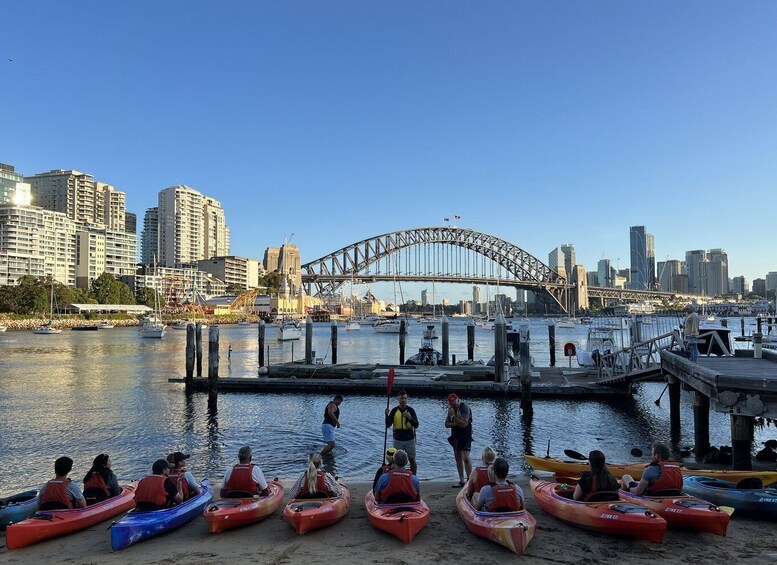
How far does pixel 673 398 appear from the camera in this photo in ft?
60.5

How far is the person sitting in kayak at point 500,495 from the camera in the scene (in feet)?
27.4

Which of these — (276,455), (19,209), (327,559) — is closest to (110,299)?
(19,209)

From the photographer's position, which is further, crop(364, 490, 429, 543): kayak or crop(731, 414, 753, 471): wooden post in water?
crop(731, 414, 753, 471): wooden post in water

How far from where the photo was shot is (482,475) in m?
9.03

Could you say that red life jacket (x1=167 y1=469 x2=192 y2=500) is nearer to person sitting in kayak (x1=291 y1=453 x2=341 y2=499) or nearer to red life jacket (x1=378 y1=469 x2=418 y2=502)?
person sitting in kayak (x1=291 y1=453 x2=341 y2=499)

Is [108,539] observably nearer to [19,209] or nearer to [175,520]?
[175,520]

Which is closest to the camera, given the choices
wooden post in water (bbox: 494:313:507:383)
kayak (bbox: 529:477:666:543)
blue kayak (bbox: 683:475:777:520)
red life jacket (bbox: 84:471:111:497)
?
kayak (bbox: 529:477:666:543)

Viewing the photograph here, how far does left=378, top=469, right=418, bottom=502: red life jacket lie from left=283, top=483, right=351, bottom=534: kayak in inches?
27.0

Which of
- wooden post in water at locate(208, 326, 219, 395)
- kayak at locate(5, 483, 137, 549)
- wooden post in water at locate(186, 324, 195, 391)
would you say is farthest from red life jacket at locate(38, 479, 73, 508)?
wooden post in water at locate(186, 324, 195, 391)

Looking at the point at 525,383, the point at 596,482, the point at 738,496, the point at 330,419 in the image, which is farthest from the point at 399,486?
the point at 525,383

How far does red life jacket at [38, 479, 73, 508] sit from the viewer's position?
8945 millimetres

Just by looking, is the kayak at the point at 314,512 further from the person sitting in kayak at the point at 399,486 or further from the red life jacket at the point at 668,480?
the red life jacket at the point at 668,480

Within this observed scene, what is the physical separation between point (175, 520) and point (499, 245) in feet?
594

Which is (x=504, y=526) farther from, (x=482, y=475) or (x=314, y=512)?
(x=314, y=512)
